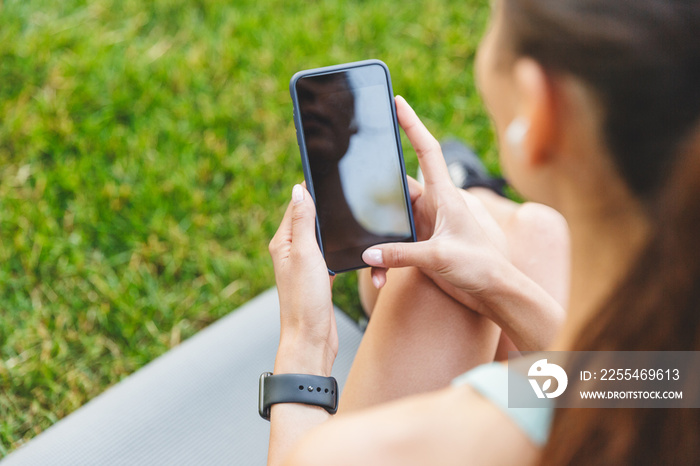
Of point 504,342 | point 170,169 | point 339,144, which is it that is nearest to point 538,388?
point 504,342

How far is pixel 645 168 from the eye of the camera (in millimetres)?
636

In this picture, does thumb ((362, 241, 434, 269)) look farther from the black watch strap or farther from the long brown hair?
the long brown hair

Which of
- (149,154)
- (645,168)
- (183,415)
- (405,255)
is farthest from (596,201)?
(149,154)

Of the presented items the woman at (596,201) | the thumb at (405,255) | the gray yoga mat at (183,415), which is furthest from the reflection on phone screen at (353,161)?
the woman at (596,201)

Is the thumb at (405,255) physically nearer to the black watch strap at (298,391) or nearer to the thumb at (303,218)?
the thumb at (303,218)

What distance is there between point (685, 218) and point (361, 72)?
864mm

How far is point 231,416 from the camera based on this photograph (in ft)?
4.41

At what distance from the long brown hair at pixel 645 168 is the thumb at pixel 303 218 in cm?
67

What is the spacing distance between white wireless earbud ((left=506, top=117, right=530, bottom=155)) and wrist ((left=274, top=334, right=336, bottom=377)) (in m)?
0.63

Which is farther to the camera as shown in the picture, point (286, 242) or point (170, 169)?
point (170, 169)

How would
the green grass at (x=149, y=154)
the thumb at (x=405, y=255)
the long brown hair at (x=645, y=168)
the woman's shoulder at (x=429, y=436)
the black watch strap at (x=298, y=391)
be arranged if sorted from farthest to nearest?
1. the green grass at (x=149, y=154)
2. the thumb at (x=405, y=255)
3. the black watch strap at (x=298, y=391)
4. the woman's shoulder at (x=429, y=436)
5. the long brown hair at (x=645, y=168)

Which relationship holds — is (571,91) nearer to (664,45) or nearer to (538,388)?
(664,45)

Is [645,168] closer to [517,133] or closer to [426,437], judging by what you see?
[517,133]

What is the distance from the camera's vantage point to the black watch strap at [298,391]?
1105 mm
